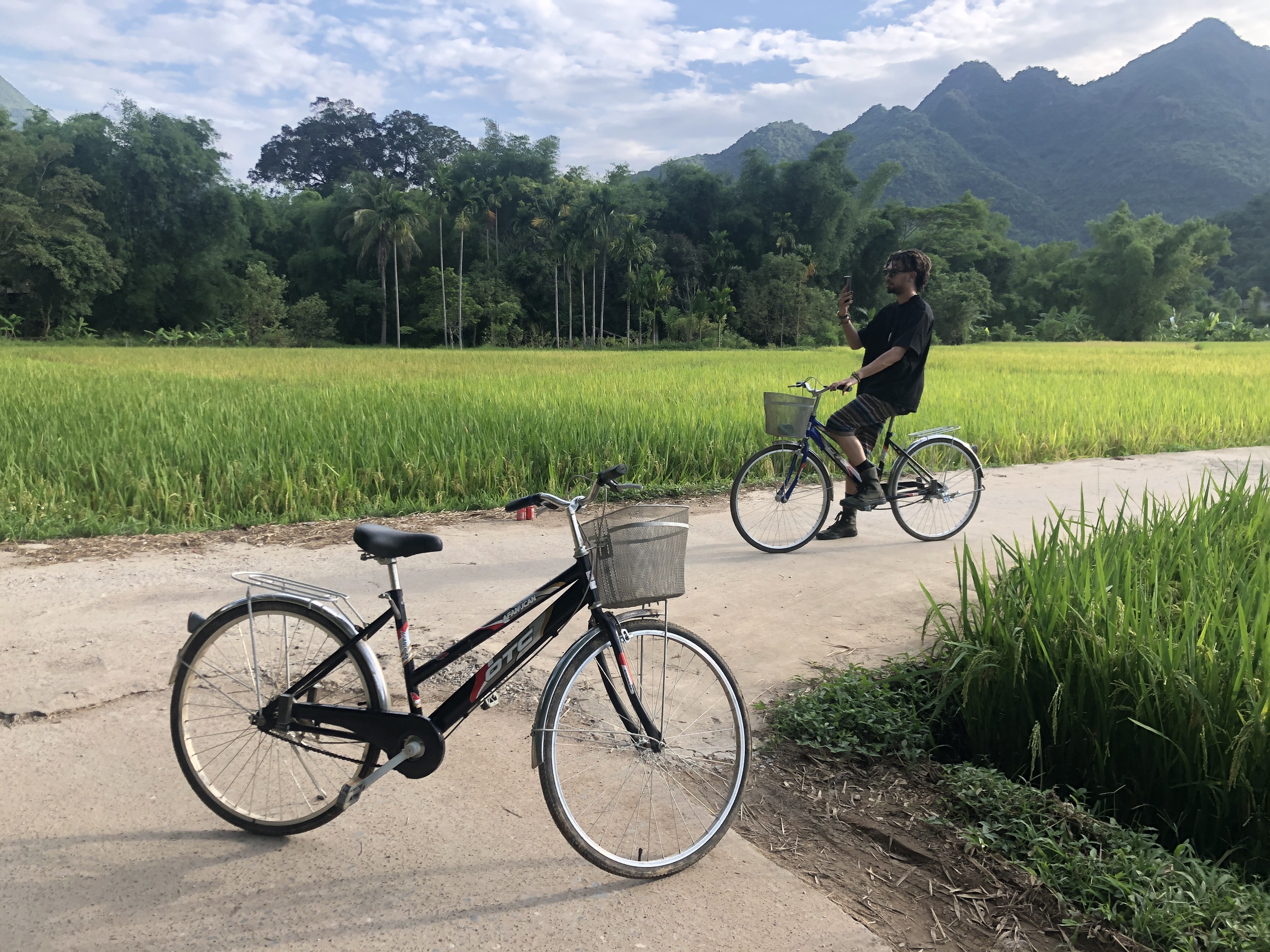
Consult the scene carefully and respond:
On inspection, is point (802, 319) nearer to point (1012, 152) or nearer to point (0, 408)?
point (0, 408)

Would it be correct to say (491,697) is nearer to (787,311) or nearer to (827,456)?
(827,456)

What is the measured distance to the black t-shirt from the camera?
5.12 meters

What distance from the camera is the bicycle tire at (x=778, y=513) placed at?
208 inches

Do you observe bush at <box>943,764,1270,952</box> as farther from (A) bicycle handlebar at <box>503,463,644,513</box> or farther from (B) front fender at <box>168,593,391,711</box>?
(B) front fender at <box>168,593,391,711</box>

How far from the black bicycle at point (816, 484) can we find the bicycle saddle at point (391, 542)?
130 inches

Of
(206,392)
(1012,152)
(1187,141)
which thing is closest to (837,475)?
(206,392)

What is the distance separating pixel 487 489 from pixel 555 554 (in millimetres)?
1745

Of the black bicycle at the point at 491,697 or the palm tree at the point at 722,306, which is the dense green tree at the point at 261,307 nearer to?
the palm tree at the point at 722,306

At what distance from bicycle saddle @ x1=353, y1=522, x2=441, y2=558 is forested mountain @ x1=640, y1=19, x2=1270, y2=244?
3938 inches

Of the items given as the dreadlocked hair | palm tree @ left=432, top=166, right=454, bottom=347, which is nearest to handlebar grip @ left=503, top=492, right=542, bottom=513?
the dreadlocked hair

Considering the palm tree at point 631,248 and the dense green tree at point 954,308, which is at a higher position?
Result: the palm tree at point 631,248

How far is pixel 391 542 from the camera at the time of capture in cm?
214

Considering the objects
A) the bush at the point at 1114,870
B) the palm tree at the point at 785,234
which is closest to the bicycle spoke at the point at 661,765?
the bush at the point at 1114,870

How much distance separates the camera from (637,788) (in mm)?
2520
